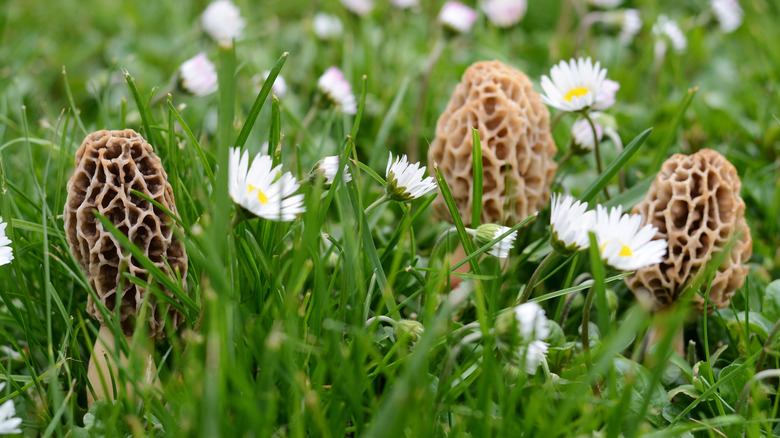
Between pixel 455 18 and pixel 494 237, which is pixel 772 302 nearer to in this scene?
pixel 494 237

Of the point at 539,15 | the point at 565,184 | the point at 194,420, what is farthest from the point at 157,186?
the point at 539,15

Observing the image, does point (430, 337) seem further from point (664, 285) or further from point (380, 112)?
point (380, 112)

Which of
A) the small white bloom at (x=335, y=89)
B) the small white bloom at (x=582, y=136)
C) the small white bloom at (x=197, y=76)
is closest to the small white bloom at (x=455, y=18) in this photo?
the small white bloom at (x=335, y=89)

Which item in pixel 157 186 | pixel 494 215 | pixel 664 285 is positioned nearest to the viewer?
pixel 157 186

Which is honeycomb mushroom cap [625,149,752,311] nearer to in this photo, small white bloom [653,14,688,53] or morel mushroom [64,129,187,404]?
morel mushroom [64,129,187,404]

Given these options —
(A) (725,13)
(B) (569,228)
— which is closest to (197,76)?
(B) (569,228)

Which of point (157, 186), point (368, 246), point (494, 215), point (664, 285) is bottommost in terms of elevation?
point (664, 285)

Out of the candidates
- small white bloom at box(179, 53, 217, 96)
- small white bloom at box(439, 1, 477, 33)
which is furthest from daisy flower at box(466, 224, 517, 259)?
small white bloom at box(439, 1, 477, 33)
